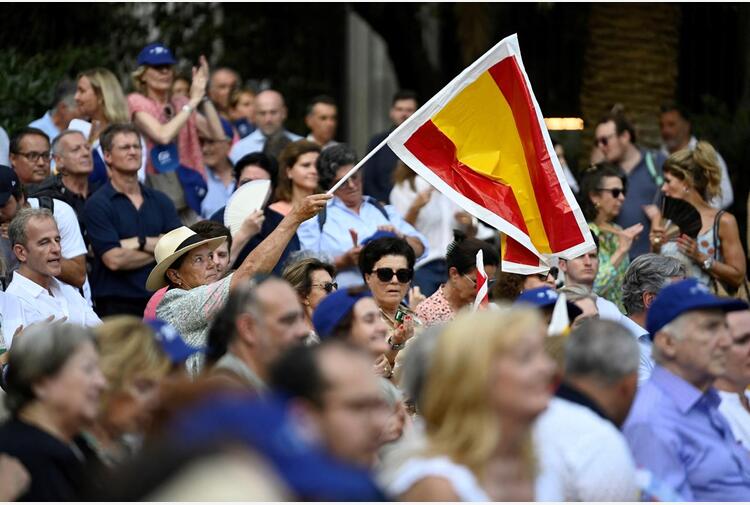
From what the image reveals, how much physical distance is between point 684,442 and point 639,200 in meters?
6.42

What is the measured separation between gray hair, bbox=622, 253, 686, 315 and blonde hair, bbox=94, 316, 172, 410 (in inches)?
149

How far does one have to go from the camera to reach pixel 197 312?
7207 mm

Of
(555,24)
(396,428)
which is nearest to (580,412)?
(396,428)

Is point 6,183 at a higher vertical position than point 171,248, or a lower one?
higher

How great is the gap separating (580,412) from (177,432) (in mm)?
2584

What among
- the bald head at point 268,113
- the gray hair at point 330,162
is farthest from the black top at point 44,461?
the bald head at point 268,113

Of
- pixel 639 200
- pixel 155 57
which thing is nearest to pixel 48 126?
pixel 155 57

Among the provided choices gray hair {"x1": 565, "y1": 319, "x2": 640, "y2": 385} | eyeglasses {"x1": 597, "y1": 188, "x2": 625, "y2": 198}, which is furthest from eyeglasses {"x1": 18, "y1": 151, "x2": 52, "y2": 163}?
gray hair {"x1": 565, "y1": 319, "x2": 640, "y2": 385}

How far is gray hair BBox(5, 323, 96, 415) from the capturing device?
489cm

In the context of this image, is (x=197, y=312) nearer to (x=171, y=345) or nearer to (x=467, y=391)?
(x=171, y=345)

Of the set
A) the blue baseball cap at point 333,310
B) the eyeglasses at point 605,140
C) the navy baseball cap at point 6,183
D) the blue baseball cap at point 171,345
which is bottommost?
the eyeglasses at point 605,140

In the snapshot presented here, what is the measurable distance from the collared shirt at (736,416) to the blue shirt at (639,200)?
15.6 ft

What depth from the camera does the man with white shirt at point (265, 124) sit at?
41.8ft

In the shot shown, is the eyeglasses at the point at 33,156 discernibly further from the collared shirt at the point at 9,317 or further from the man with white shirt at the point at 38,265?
the collared shirt at the point at 9,317
